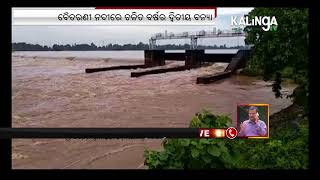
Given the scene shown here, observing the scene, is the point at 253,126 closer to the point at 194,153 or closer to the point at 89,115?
the point at 194,153

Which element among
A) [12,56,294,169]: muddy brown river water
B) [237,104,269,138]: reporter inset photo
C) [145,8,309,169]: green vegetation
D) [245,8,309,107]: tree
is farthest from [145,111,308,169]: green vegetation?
[245,8,309,107]: tree

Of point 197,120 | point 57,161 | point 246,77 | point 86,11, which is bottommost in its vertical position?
point 57,161

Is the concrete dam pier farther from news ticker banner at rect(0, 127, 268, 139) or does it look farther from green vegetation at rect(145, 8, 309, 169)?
news ticker banner at rect(0, 127, 268, 139)

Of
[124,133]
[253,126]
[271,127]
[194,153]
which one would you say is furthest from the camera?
[271,127]

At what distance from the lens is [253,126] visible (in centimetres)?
440

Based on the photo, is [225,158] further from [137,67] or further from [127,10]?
[137,67]

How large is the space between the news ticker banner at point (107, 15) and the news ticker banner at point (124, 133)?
1239 millimetres

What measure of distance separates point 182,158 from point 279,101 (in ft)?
10.1

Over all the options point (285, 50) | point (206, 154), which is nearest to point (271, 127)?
point (206, 154)

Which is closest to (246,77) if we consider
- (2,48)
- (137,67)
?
(137,67)

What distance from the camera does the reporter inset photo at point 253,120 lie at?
4.39m

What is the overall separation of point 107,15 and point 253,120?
2.03 metres

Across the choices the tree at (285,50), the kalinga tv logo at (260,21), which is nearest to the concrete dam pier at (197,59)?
the tree at (285,50)
